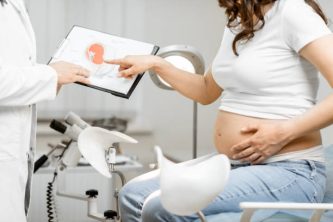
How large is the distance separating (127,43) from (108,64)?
0.12 meters

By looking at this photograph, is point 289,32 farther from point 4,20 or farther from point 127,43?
point 4,20

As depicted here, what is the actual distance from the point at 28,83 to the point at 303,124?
2.36 ft

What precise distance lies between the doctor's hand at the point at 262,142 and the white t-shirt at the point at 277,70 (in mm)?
63

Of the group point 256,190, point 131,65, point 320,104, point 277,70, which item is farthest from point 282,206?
point 131,65

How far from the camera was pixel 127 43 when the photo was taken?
1.73m

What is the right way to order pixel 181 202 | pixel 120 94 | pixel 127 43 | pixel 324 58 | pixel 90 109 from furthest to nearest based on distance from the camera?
pixel 90 109 → pixel 127 43 → pixel 120 94 → pixel 324 58 → pixel 181 202

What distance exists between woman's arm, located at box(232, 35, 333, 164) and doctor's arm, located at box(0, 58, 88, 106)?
1.77ft

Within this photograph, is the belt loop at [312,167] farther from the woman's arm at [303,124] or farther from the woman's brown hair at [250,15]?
the woman's brown hair at [250,15]

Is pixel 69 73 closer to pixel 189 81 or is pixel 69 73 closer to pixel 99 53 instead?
pixel 99 53

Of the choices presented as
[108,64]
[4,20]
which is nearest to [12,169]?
[4,20]

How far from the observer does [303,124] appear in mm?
1268

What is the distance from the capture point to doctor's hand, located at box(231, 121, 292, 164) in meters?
1.29

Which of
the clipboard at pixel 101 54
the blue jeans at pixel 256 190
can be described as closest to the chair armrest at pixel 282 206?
the blue jeans at pixel 256 190

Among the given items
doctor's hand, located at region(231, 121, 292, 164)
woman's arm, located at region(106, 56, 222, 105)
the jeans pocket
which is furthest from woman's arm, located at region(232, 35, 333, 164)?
woman's arm, located at region(106, 56, 222, 105)
